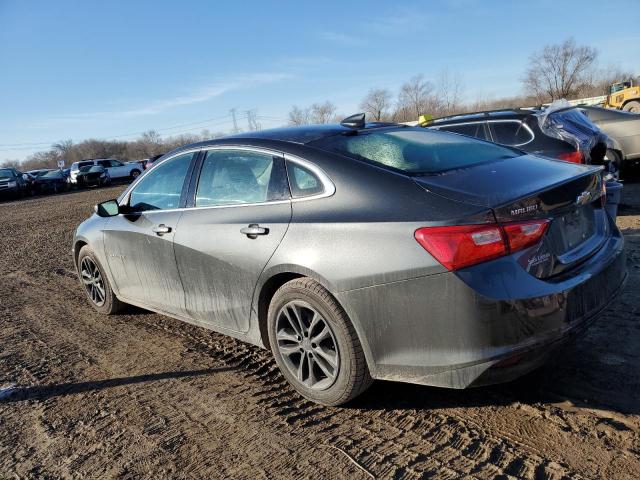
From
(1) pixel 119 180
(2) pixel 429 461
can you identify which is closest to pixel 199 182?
(2) pixel 429 461

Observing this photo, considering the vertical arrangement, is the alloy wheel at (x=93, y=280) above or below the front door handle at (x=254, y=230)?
below

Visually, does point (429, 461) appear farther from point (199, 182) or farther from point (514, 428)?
point (199, 182)

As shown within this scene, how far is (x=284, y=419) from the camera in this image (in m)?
2.95

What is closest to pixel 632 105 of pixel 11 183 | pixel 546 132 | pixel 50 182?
pixel 546 132

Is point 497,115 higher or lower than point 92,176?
higher

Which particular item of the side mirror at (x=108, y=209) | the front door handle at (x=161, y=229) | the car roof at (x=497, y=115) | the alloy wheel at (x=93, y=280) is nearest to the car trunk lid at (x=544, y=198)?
the front door handle at (x=161, y=229)

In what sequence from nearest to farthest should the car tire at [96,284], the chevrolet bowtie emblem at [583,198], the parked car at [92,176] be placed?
the chevrolet bowtie emblem at [583,198]
the car tire at [96,284]
the parked car at [92,176]

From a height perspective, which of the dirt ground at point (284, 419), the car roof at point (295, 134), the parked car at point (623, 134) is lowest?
the dirt ground at point (284, 419)

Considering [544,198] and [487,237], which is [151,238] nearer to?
[487,237]

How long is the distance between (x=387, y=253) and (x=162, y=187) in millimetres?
2433

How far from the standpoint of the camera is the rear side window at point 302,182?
3.00m

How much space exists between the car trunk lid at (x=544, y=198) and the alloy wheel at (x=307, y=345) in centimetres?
98

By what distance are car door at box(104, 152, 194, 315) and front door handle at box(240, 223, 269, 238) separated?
0.81m

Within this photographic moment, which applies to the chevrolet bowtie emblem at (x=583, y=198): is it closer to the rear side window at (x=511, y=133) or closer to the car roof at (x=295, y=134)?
the car roof at (x=295, y=134)
